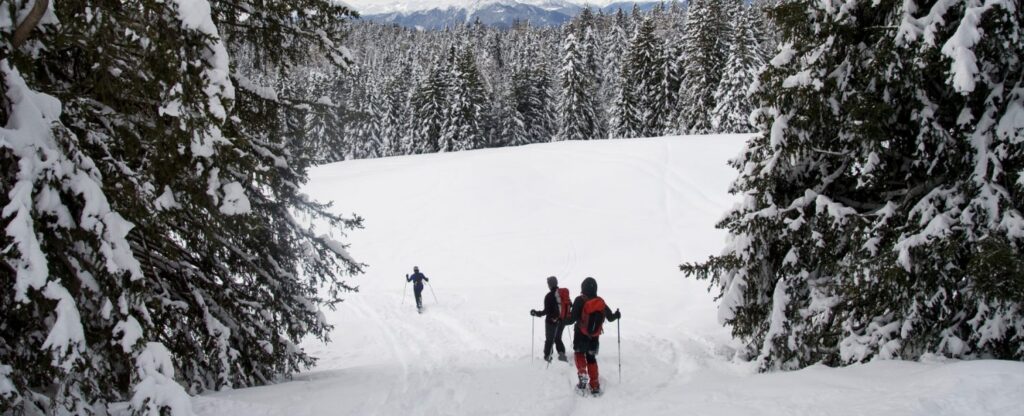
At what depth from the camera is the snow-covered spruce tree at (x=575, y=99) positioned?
50.4m

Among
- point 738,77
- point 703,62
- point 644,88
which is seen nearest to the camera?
point 738,77

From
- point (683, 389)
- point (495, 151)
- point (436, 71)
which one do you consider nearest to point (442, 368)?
point (683, 389)

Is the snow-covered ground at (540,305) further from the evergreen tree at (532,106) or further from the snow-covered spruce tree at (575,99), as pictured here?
the evergreen tree at (532,106)

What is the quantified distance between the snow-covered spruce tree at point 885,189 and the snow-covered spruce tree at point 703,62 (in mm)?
35111

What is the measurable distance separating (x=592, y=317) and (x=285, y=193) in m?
5.16

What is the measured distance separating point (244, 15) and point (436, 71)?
154 ft

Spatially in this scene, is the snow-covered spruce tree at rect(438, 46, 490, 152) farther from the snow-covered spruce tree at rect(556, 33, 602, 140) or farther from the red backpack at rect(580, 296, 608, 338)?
the red backpack at rect(580, 296, 608, 338)

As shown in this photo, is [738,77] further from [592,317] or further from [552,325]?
[592,317]

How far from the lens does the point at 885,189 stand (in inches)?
300

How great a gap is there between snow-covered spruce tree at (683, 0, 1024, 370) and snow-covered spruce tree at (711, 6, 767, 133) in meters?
30.9

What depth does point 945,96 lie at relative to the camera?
21.7 feet

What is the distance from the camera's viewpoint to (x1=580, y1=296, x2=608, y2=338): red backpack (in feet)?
25.2

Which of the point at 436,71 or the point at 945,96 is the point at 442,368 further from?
the point at 436,71

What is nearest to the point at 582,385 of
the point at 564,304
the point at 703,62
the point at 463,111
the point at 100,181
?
the point at 564,304
